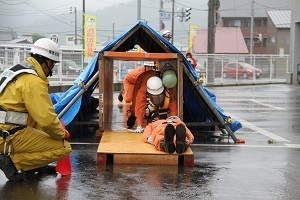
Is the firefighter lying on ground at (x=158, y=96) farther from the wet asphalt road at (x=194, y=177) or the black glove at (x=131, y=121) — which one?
the wet asphalt road at (x=194, y=177)

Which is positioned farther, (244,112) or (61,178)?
(244,112)

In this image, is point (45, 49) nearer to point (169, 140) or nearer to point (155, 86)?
point (169, 140)

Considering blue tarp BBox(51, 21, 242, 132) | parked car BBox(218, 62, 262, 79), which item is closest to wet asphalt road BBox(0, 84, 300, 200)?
blue tarp BBox(51, 21, 242, 132)

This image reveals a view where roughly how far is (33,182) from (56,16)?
132905 millimetres

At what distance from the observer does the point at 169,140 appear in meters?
8.05

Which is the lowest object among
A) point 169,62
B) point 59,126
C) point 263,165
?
point 263,165

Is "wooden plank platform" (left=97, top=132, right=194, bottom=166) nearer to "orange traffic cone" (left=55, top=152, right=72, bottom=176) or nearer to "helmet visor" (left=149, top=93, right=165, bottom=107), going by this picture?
"orange traffic cone" (left=55, top=152, right=72, bottom=176)

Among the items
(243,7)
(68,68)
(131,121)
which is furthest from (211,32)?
(243,7)

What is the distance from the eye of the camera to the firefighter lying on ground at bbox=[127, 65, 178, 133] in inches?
403

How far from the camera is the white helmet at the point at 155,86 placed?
33.5 ft

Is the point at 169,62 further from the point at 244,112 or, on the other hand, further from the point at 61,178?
the point at 244,112

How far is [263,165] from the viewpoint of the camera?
8.49m

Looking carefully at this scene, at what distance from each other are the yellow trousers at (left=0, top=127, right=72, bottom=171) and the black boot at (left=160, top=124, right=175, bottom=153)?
163 cm

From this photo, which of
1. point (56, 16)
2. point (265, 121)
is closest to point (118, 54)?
point (265, 121)
